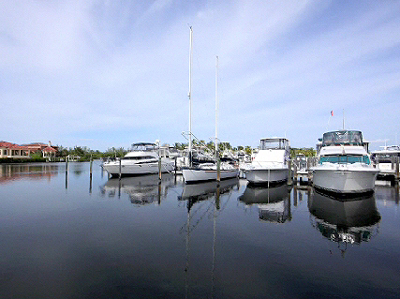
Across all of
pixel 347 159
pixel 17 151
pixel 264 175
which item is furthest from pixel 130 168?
pixel 17 151

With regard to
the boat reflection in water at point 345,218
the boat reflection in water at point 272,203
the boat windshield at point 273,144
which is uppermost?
the boat windshield at point 273,144

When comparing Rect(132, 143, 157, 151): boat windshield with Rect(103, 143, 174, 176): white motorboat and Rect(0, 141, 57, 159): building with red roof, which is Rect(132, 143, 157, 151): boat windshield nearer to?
Rect(103, 143, 174, 176): white motorboat

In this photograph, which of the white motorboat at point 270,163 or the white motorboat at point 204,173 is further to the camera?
the white motorboat at point 204,173

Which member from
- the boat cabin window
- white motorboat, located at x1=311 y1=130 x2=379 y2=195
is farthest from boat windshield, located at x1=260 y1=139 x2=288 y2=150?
the boat cabin window

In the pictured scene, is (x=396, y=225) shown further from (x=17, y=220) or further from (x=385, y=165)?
(x=385, y=165)

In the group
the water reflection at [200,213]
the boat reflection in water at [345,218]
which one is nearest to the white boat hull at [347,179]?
the boat reflection in water at [345,218]

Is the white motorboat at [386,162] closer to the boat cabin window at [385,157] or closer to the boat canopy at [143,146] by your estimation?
the boat cabin window at [385,157]

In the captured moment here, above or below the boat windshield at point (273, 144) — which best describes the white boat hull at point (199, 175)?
below

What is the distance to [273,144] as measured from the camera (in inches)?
938

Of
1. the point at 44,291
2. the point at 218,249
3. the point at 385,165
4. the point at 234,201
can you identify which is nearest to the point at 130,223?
the point at 218,249

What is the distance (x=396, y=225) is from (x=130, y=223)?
11298 mm

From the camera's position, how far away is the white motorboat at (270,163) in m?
20.8

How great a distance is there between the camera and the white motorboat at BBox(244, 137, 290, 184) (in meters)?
20.8

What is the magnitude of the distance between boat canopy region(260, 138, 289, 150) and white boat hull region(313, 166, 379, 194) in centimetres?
768
